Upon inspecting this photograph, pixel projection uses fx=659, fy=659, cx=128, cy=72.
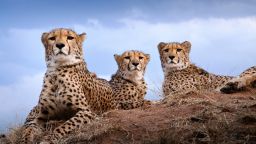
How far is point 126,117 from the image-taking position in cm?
614

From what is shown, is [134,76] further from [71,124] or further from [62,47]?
[71,124]

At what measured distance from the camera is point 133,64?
778 centimetres

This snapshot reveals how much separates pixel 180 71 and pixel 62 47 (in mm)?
2686

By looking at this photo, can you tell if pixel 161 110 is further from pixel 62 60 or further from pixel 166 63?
pixel 166 63

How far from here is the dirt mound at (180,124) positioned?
4.98m

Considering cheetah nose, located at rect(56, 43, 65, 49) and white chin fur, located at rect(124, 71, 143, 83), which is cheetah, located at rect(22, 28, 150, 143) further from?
white chin fur, located at rect(124, 71, 143, 83)

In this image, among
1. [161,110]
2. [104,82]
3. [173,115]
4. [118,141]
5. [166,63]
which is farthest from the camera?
[166,63]

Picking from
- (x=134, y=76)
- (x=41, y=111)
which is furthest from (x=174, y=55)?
(x=41, y=111)

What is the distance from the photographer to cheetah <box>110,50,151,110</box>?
773cm

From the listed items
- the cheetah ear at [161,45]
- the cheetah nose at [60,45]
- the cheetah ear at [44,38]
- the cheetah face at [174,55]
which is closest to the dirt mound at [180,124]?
the cheetah nose at [60,45]

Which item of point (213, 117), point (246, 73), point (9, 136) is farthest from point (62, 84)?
point (246, 73)

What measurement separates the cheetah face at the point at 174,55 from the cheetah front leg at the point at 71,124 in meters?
2.60

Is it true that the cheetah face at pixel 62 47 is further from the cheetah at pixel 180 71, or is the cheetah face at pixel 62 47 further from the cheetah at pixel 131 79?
the cheetah at pixel 180 71

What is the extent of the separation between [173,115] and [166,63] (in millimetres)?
3098
